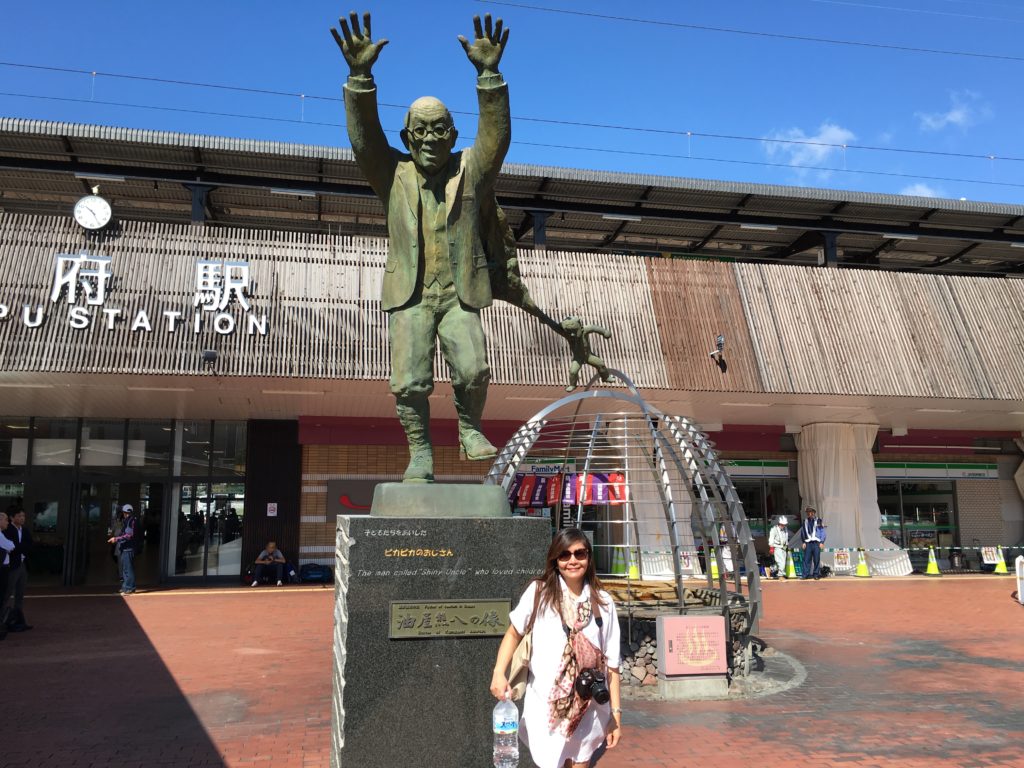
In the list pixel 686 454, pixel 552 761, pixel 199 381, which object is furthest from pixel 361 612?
pixel 199 381

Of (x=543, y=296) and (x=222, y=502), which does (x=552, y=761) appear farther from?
(x=222, y=502)

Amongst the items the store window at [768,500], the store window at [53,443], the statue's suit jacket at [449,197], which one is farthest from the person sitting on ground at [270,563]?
the statue's suit jacket at [449,197]

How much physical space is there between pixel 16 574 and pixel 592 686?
9.94m

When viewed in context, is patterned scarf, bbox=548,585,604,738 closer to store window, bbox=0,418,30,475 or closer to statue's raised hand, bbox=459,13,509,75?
statue's raised hand, bbox=459,13,509,75

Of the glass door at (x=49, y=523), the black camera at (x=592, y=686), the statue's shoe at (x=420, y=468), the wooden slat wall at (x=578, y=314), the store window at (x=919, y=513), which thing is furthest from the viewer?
the store window at (x=919, y=513)

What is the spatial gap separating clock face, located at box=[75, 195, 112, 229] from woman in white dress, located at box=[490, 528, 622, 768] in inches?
483

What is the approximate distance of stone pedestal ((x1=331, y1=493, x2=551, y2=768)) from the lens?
3486 mm

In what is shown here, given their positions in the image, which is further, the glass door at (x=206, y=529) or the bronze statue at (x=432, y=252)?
the glass door at (x=206, y=529)

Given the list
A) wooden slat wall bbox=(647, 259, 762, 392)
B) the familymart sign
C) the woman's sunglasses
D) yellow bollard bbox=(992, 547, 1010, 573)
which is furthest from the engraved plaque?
yellow bollard bbox=(992, 547, 1010, 573)

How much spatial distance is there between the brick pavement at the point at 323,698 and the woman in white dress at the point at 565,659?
2.52 meters

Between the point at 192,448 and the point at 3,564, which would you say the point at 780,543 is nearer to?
the point at 192,448

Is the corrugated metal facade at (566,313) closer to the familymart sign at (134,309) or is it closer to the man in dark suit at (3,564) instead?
the familymart sign at (134,309)

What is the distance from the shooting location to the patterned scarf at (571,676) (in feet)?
9.52

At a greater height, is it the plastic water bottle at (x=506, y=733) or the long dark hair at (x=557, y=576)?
the long dark hair at (x=557, y=576)
